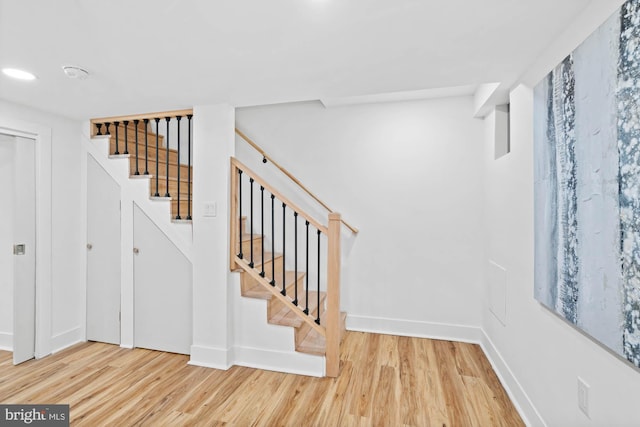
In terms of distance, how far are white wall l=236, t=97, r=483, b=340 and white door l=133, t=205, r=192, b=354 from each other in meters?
1.51

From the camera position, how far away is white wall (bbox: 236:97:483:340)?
9.83ft

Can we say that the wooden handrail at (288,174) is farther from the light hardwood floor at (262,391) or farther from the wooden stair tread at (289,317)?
the light hardwood floor at (262,391)

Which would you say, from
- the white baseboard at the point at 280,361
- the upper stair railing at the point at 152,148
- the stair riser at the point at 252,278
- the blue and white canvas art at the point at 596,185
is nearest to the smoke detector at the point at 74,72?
the upper stair railing at the point at 152,148

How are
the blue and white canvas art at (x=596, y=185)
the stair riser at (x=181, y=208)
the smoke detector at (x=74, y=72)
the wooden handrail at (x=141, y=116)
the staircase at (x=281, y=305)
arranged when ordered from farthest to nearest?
the stair riser at (x=181, y=208) < the wooden handrail at (x=141, y=116) < the staircase at (x=281, y=305) < the smoke detector at (x=74, y=72) < the blue and white canvas art at (x=596, y=185)

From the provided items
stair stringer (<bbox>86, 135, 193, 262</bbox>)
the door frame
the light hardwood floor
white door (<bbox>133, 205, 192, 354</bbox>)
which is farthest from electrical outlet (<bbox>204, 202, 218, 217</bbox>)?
the door frame

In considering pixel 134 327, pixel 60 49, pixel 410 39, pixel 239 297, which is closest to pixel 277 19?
pixel 410 39

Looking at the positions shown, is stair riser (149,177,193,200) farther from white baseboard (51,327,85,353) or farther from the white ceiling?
white baseboard (51,327,85,353)

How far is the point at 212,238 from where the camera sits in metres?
2.54

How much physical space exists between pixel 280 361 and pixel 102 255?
6.61 feet

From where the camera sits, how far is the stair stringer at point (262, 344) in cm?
239

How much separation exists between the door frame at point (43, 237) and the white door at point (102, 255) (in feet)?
1.01

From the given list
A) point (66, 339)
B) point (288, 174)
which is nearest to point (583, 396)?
point (288, 174)

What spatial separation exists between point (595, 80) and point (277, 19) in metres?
1.35

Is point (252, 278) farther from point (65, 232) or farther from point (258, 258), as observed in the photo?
point (65, 232)
